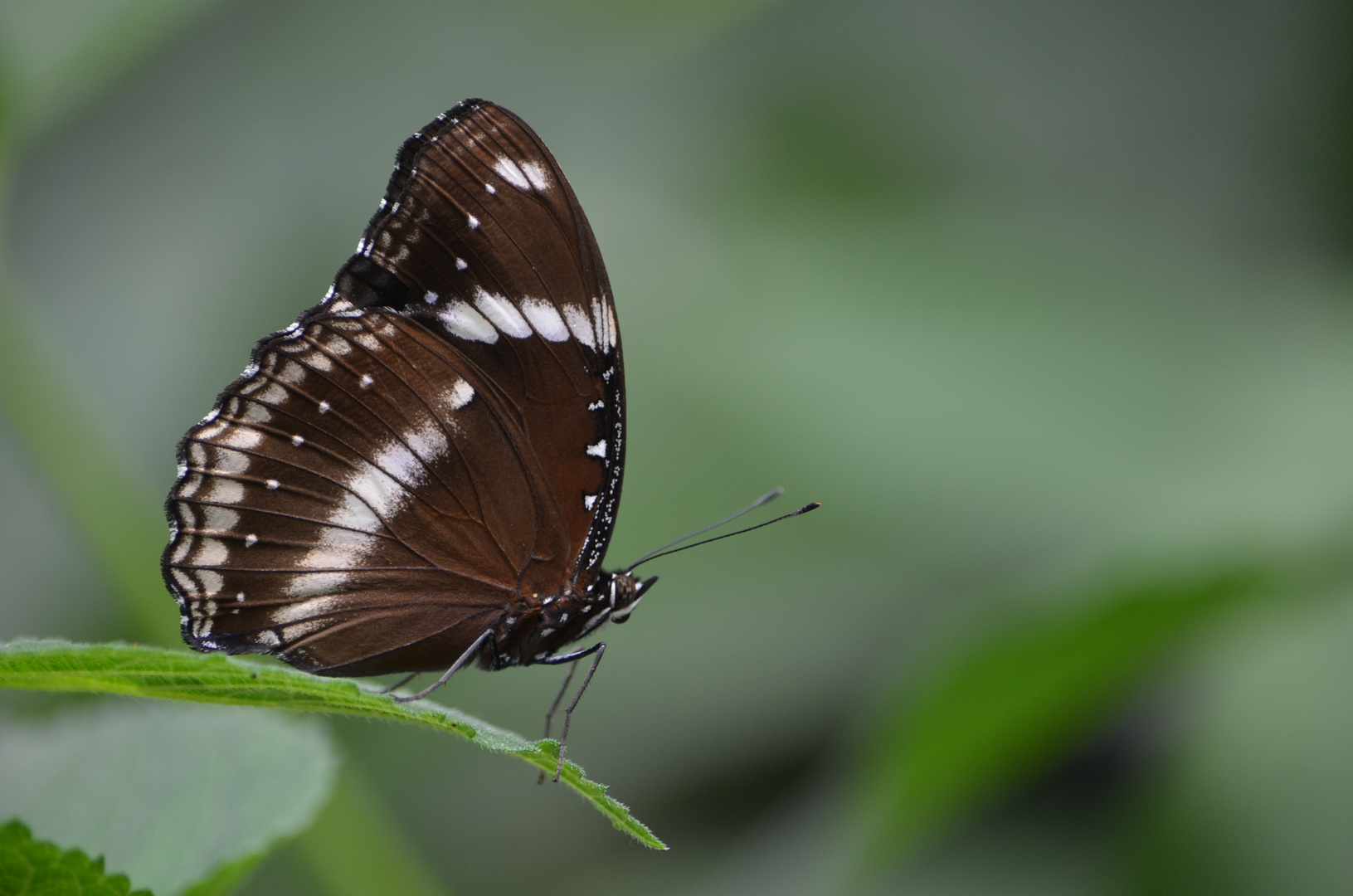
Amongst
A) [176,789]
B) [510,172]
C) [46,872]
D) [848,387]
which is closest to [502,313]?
[510,172]

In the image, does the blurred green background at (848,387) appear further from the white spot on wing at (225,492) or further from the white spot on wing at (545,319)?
the white spot on wing at (545,319)

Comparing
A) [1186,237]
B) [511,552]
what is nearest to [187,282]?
[511,552]

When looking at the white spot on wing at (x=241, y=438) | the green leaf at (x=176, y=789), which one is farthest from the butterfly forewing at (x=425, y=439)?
the green leaf at (x=176, y=789)

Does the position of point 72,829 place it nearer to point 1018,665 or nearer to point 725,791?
point 1018,665

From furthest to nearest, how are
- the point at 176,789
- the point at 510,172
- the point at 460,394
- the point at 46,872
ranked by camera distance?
the point at 460,394
the point at 510,172
the point at 176,789
the point at 46,872

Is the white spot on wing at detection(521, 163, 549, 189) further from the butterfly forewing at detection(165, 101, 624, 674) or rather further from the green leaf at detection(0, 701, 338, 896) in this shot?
the green leaf at detection(0, 701, 338, 896)

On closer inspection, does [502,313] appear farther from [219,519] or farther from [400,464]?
[219,519]

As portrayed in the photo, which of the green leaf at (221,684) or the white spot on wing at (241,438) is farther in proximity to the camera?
the white spot on wing at (241,438)

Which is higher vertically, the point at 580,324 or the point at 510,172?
the point at 510,172
